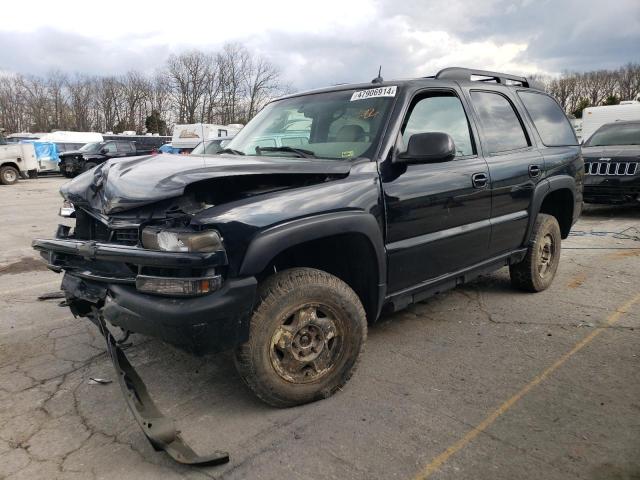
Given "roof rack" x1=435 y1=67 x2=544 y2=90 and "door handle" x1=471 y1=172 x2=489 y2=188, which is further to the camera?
"roof rack" x1=435 y1=67 x2=544 y2=90

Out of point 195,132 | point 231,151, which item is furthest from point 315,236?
point 195,132

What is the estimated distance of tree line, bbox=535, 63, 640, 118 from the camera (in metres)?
61.0

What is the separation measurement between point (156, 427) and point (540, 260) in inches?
152

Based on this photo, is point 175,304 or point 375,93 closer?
point 175,304

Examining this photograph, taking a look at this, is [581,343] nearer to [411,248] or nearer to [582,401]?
[582,401]

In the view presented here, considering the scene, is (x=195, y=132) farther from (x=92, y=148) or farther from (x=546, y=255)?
(x=546, y=255)

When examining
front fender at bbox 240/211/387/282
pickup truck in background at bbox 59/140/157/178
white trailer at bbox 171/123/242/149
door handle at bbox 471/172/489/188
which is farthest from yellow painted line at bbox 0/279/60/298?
white trailer at bbox 171/123/242/149

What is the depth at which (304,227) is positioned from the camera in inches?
107

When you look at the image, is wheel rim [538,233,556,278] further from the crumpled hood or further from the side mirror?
the crumpled hood

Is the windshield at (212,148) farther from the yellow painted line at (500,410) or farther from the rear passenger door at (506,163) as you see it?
the yellow painted line at (500,410)

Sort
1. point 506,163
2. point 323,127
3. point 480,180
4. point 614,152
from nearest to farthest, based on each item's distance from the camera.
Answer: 1. point 323,127
2. point 480,180
3. point 506,163
4. point 614,152

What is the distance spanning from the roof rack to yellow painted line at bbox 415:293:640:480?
2229mm

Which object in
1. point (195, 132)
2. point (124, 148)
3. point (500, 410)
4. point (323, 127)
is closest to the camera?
point (500, 410)

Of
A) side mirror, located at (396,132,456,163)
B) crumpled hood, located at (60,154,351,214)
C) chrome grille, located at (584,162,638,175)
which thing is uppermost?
side mirror, located at (396,132,456,163)
